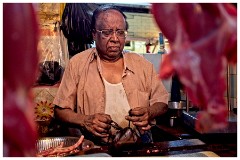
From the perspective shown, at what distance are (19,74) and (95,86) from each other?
238cm

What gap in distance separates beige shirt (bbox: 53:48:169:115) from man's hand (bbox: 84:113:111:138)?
0.31m

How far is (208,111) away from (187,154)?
123cm

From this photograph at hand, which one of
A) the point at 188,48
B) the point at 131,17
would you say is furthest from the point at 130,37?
the point at 188,48

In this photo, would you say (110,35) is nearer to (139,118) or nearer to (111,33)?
(111,33)

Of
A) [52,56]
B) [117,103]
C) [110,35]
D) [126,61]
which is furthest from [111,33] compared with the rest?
[52,56]

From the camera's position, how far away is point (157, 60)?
214 inches

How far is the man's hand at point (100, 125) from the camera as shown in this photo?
2607 millimetres

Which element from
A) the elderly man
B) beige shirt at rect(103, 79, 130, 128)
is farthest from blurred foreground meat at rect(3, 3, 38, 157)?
beige shirt at rect(103, 79, 130, 128)

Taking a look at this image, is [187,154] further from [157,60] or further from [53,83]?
[157,60]

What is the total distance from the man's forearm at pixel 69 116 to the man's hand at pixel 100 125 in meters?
0.14

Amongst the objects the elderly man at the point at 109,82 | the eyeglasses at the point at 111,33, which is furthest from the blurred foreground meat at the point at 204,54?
the eyeglasses at the point at 111,33

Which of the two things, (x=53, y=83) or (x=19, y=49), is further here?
(x=53, y=83)

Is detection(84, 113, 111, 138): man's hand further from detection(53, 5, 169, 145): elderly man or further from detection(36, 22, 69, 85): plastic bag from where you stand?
detection(36, 22, 69, 85): plastic bag

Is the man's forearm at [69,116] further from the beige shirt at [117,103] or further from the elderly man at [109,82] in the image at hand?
the beige shirt at [117,103]
